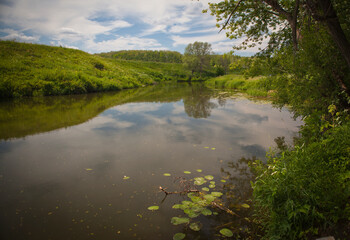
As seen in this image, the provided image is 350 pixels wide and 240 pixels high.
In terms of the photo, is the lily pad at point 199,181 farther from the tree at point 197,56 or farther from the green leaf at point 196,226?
the tree at point 197,56

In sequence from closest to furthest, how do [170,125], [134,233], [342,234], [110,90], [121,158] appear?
[342,234] → [134,233] → [121,158] → [170,125] → [110,90]

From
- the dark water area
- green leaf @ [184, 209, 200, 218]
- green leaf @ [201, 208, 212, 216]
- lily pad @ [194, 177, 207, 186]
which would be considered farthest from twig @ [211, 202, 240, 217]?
lily pad @ [194, 177, 207, 186]

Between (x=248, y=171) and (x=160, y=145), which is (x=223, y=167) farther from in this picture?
(x=160, y=145)

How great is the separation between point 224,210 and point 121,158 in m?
3.88

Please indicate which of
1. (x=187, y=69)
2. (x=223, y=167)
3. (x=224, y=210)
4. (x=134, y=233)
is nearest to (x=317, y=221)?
(x=224, y=210)

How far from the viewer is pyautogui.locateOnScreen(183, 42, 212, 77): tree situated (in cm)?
6512

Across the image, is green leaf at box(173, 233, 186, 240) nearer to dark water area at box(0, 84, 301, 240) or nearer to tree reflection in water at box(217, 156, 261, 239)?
dark water area at box(0, 84, 301, 240)

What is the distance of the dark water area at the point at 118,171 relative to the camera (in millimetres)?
3877

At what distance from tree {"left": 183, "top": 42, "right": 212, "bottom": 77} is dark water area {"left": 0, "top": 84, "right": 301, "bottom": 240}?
5579cm

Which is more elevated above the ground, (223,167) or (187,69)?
(187,69)

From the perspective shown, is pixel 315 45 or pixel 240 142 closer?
pixel 315 45

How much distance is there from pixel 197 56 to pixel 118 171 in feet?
220

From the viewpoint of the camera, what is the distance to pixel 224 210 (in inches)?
169

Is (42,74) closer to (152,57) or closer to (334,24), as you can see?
(334,24)
